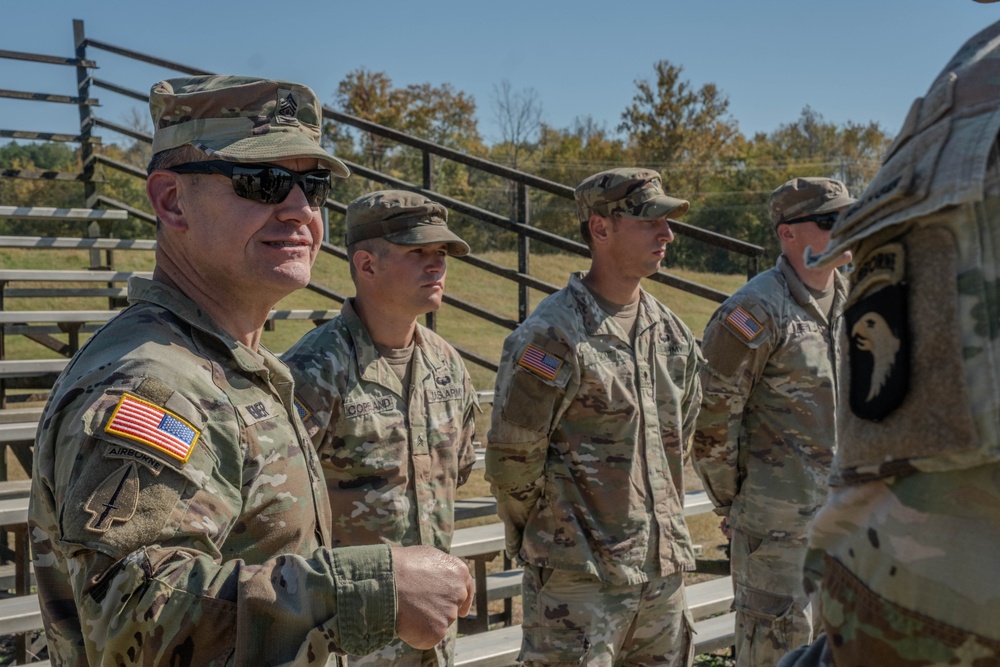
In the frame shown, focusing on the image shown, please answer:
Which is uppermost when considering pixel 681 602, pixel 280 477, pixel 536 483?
pixel 280 477

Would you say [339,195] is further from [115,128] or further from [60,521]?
[60,521]

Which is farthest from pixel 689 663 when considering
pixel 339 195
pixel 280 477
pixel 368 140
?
pixel 368 140

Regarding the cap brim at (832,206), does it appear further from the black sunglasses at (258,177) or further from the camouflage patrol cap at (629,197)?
the black sunglasses at (258,177)

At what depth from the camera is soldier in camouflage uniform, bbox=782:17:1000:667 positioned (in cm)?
106

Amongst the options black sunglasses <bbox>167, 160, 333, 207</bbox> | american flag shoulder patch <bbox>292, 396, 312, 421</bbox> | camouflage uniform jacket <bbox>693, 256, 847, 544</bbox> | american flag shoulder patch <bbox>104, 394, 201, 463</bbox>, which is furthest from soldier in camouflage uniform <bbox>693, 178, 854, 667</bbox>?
american flag shoulder patch <bbox>104, 394, 201, 463</bbox>

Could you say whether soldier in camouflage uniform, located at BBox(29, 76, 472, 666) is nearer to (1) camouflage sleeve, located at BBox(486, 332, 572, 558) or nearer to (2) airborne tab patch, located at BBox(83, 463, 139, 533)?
(2) airborne tab patch, located at BBox(83, 463, 139, 533)

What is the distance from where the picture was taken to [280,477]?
76.6 inches

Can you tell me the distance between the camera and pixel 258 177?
2.12 metres

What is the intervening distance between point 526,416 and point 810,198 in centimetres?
204

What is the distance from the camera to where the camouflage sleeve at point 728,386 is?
14.5 ft

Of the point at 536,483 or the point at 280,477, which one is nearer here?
the point at 280,477

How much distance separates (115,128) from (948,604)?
8.50 meters

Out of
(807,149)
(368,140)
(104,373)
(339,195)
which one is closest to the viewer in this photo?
(104,373)

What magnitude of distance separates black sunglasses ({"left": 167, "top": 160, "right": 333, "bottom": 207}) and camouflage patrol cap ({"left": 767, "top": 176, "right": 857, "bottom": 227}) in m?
3.15
